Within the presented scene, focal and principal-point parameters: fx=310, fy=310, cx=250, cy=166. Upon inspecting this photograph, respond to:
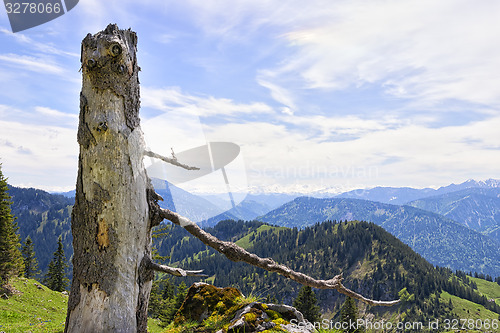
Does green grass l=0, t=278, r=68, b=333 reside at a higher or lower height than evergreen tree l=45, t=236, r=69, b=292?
higher

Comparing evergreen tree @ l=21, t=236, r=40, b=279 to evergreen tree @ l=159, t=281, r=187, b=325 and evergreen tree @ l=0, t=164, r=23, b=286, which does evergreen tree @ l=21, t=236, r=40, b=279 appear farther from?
evergreen tree @ l=159, t=281, r=187, b=325

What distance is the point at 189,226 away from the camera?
5.25m

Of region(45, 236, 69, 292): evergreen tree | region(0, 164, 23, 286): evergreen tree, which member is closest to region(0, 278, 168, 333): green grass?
region(0, 164, 23, 286): evergreen tree

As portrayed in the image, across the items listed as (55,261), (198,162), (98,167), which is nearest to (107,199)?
(98,167)

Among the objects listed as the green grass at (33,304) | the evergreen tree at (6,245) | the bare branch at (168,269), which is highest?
the bare branch at (168,269)

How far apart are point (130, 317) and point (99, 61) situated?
3.99m

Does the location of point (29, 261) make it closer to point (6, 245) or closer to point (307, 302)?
point (6, 245)

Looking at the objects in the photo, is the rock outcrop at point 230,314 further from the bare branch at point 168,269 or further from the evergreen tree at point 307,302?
the evergreen tree at point 307,302

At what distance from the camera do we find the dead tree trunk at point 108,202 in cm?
467

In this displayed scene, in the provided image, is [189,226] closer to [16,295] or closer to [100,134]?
[100,134]

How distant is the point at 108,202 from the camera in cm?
473

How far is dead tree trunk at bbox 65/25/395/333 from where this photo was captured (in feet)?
15.3

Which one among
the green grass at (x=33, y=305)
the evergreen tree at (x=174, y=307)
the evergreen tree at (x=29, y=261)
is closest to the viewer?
the green grass at (x=33, y=305)

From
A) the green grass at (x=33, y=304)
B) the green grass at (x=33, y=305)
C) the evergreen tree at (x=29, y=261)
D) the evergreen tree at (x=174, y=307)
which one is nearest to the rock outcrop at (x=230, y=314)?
the green grass at (x=33, y=305)
